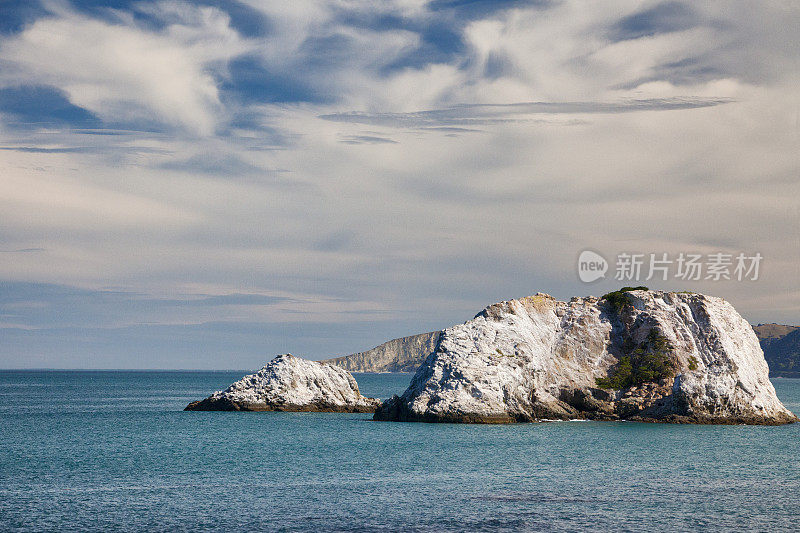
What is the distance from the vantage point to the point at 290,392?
92.2 meters

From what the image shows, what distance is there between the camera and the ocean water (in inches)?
1229

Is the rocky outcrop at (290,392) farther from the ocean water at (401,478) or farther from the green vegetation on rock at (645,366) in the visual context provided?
the green vegetation on rock at (645,366)

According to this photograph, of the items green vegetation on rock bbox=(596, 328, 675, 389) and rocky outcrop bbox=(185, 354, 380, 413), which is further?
rocky outcrop bbox=(185, 354, 380, 413)

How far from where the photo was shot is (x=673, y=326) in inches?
3359

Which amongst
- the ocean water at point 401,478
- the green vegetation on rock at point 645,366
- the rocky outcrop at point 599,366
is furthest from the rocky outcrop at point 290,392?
the green vegetation on rock at point 645,366

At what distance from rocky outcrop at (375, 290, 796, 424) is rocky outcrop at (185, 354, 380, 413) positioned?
14.7 meters

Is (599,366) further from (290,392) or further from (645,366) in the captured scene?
(290,392)

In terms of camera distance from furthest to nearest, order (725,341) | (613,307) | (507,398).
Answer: (613,307) < (725,341) < (507,398)

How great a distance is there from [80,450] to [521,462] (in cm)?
3189

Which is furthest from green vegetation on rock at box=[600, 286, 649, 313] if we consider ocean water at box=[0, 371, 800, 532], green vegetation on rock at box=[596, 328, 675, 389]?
ocean water at box=[0, 371, 800, 532]

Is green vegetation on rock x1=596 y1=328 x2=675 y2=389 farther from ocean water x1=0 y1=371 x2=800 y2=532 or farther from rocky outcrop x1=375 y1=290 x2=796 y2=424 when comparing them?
ocean water x1=0 y1=371 x2=800 y2=532

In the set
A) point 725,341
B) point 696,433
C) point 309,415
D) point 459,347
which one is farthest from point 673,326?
point 309,415

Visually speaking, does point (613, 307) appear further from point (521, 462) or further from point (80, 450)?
point (80, 450)

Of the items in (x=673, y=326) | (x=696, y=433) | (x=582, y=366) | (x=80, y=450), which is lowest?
(x=80, y=450)
